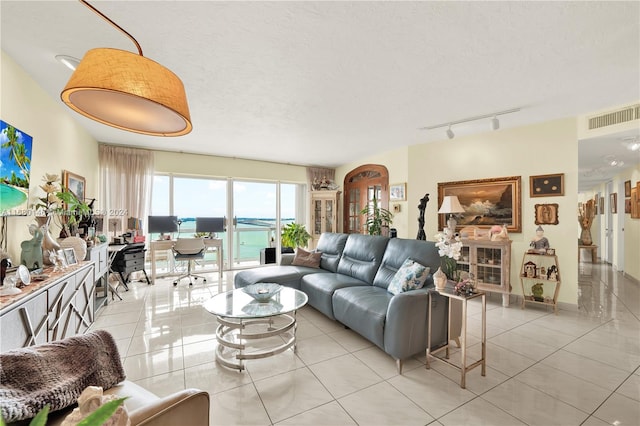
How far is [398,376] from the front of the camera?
2.08m

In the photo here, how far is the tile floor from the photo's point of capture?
1.68m

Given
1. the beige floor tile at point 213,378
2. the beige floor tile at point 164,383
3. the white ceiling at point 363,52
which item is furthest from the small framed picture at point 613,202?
the beige floor tile at point 164,383

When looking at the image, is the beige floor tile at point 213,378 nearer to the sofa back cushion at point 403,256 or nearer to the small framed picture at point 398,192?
the sofa back cushion at point 403,256

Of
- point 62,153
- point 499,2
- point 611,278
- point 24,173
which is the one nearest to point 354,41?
point 499,2

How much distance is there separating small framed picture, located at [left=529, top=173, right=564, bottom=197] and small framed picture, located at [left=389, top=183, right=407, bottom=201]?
184cm

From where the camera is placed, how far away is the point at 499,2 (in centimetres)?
161

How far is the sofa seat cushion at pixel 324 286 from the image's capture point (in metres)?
3.00

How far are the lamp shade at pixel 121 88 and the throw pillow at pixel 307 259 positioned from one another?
3.03 meters

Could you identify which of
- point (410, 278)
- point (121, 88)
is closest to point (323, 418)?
point (410, 278)

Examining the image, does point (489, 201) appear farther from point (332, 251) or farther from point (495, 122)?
point (332, 251)

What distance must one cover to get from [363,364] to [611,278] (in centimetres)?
602

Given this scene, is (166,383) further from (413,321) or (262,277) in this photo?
(413,321)

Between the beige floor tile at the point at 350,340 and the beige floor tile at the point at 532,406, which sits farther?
the beige floor tile at the point at 350,340

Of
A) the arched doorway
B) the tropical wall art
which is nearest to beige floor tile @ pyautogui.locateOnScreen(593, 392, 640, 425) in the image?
the arched doorway
